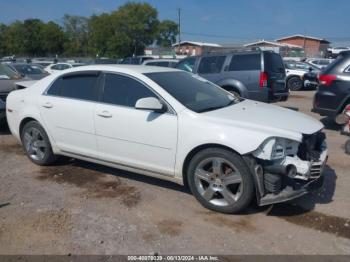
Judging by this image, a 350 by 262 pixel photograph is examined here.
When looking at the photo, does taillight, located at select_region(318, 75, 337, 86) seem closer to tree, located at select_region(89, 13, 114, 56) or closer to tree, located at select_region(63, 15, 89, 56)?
tree, located at select_region(89, 13, 114, 56)

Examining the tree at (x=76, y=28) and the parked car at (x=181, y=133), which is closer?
the parked car at (x=181, y=133)

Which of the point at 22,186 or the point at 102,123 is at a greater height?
the point at 102,123

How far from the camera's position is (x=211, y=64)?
34.9 ft

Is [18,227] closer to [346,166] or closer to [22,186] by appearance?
[22,186]

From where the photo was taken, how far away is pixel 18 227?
12.7 ft

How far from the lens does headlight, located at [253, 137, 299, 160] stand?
3799 mm

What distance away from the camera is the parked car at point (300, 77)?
61.7ft

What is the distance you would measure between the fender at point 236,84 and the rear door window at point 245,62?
0.37 m

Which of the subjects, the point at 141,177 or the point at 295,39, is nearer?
the point at 141,177

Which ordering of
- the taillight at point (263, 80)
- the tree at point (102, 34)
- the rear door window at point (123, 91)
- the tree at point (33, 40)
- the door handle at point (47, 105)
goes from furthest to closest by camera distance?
the tree at point (33, 40) → the tree at point (102, 34) → the taillight at point (263, 80) → the door handle at point (47, 105) → the rear door window at point (123, 91)

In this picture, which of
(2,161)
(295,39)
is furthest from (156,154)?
(295,39)

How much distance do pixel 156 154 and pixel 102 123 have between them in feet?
2.91

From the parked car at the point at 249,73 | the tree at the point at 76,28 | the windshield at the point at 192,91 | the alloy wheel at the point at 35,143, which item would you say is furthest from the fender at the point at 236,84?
the tree at the point at 76,28

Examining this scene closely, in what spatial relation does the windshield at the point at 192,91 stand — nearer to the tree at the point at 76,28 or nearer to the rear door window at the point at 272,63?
the rear door window at the point at 272,63
